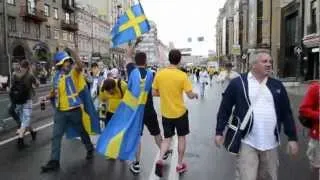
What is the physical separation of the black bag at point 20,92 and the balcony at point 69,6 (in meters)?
60.2

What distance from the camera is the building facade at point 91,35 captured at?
8062 cm

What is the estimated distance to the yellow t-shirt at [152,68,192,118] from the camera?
273 inches

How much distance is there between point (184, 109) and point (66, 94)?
187cm

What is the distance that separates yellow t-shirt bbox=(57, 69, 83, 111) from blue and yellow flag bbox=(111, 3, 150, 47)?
1.47 meters

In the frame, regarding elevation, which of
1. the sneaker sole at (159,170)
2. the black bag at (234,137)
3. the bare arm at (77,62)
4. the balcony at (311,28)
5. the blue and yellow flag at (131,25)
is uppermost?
the balcony at (311,28)

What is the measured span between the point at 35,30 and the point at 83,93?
171 ft

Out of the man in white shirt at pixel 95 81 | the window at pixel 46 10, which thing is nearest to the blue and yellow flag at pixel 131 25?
the man in white shirt at pixel 95 81

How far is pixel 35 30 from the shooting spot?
58.6 metres

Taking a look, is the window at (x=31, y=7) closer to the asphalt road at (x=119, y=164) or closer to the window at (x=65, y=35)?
the window at (x=65, y=35)

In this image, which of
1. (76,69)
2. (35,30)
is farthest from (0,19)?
(76,69)

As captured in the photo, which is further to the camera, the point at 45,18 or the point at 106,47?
the point at 106,47

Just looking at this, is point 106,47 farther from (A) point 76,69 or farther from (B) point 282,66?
(A) point 76,69

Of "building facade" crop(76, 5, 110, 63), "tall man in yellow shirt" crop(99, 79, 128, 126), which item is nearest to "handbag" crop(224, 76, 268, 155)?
"tall man in yellow shirt" crop(99, 79, 128, 126)

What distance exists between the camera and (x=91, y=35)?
293ft
